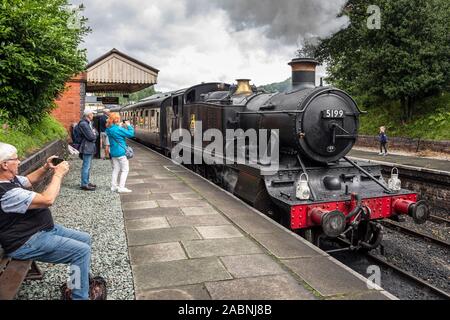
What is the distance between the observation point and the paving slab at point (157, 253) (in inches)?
165

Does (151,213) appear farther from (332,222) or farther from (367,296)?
(367,296)

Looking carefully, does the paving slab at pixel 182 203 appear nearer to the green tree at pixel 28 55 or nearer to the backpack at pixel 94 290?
the green tree at pixel 28 55

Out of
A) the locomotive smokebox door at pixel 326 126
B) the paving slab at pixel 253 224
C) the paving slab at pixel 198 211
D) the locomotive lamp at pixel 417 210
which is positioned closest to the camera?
the paving slab at pixel 253 224

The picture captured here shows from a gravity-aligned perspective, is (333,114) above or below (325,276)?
above

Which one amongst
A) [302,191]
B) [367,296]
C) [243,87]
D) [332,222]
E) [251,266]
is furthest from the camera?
[243,87]

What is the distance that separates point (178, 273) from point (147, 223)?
196cm

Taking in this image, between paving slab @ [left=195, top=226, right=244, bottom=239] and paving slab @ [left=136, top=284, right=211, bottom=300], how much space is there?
154 centimetres

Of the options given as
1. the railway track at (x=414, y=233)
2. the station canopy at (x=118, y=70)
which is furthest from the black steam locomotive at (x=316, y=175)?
the station canopy at (x=118, y=70)

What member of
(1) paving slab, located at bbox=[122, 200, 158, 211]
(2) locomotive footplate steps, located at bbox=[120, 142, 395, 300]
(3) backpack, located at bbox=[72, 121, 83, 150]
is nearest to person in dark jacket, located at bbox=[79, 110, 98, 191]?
(3) backpack, located at bbox=[72, 121, 83, 150]

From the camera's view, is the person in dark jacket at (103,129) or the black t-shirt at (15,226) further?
the person in dark jacket at (103,129)

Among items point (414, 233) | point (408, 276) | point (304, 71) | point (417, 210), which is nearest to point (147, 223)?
point (304, 71)

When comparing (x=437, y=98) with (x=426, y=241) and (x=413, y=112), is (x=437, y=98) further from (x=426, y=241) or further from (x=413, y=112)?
(x=426, y=241)

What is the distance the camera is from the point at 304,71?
6.62m

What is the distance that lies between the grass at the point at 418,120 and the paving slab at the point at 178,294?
16327mm
